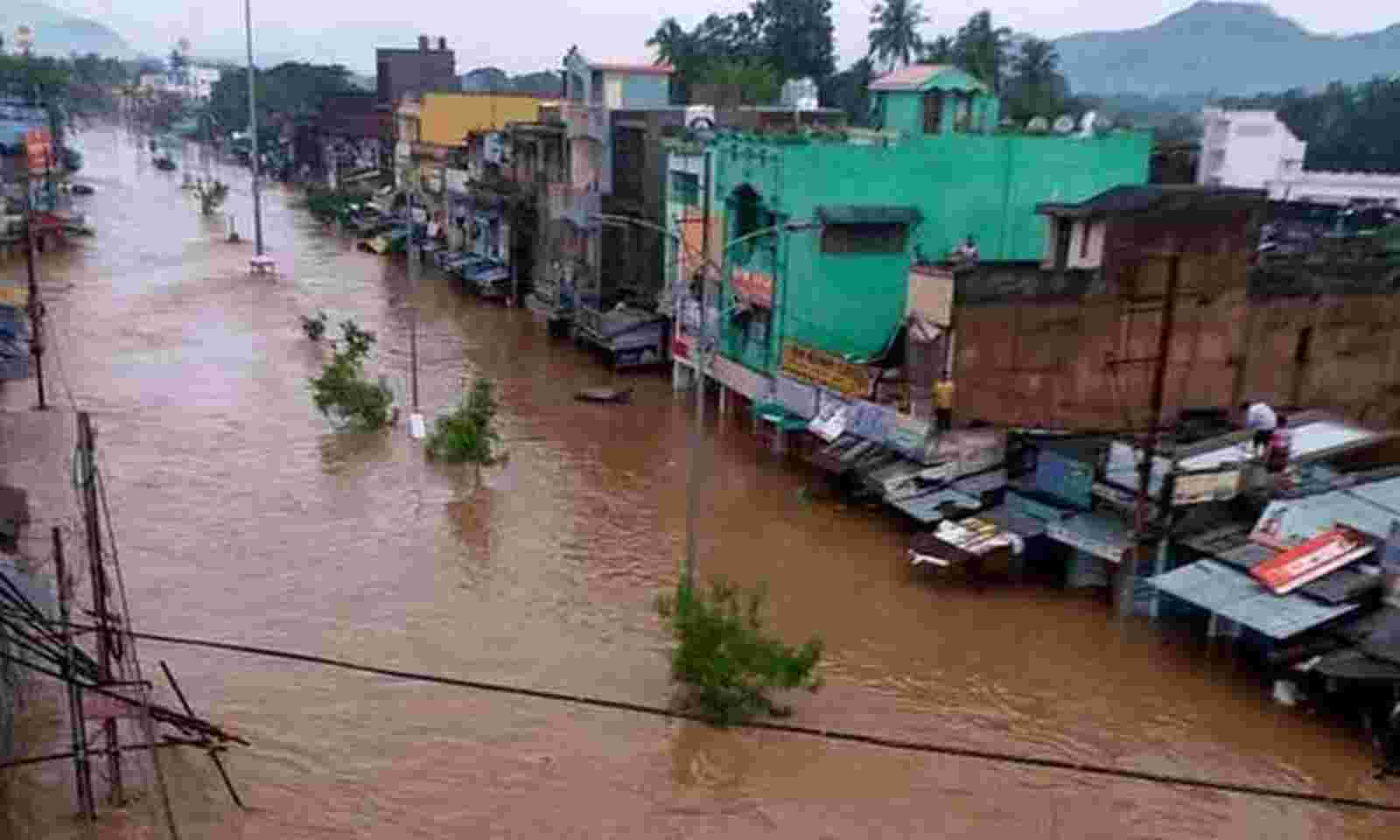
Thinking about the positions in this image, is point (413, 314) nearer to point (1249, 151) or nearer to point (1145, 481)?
point (1145, 481)

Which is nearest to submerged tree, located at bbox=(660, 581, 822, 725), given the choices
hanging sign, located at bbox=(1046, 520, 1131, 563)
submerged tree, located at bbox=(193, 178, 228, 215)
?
hanging sign, located at bbox=(1046, 520, 1131, 563)

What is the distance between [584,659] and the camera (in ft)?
60.6

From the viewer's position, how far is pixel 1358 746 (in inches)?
644

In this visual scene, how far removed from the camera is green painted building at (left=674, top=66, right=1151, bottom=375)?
97.0 feet

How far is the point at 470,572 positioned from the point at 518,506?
363 cm

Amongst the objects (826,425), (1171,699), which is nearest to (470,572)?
(826,425)

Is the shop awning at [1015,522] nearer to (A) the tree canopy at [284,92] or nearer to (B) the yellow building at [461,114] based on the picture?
(B) the yellow building at [461,114]

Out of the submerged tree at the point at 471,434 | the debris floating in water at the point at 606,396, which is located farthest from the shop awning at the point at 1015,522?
the debris floating in water at the point at 606,396

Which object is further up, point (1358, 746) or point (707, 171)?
point (707, 171)

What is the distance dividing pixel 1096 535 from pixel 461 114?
53.2 meters

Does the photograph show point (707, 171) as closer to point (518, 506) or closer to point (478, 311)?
point (518, 506)

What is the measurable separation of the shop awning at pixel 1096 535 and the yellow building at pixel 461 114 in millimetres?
50736

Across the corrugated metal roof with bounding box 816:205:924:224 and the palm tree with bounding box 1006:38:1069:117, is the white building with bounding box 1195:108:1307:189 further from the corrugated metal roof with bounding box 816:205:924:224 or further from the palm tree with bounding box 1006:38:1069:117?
the corrugated metal roof with bounding box 816:205:924:224

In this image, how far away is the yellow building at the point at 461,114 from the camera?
6631cm
